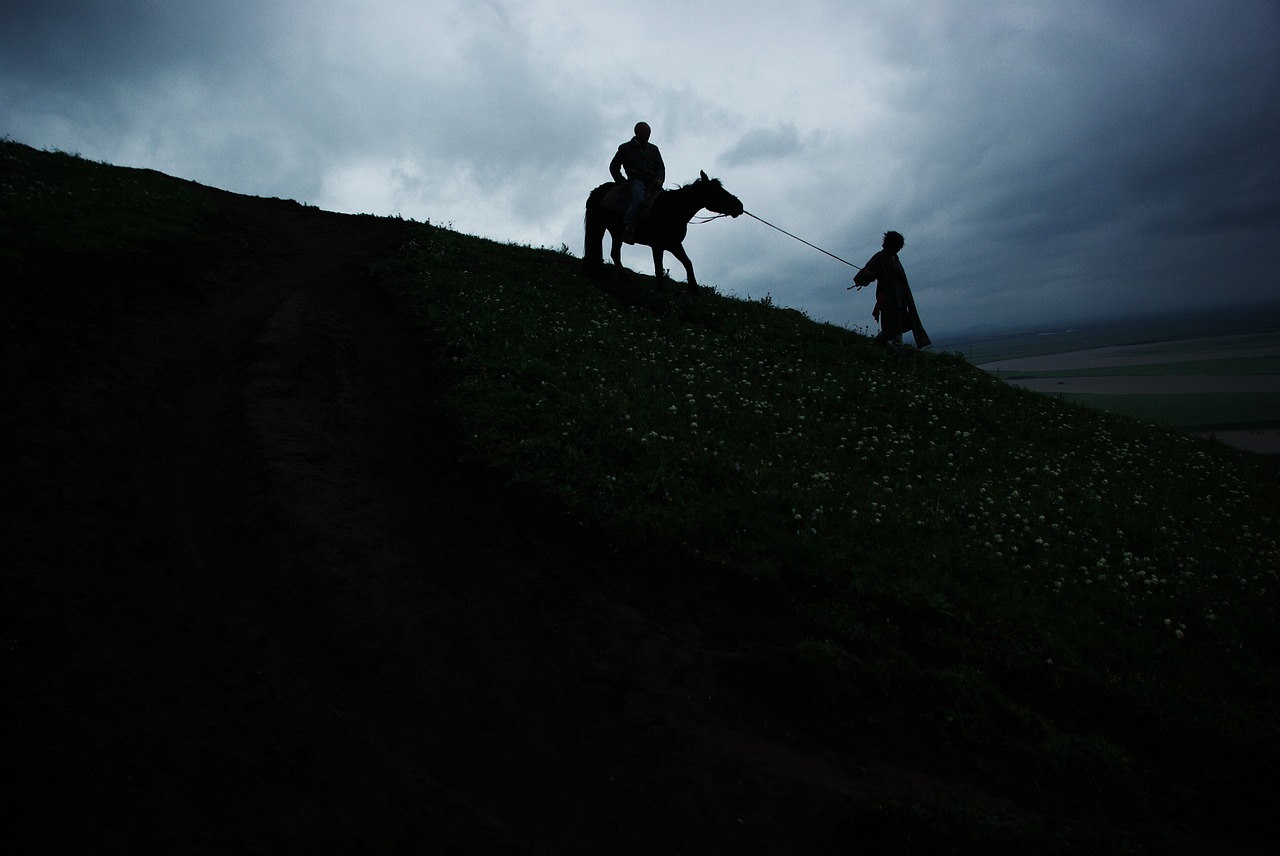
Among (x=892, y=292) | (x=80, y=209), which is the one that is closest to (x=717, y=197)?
(x=892, y=292)

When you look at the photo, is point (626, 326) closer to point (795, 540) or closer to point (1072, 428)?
point (795, 540)

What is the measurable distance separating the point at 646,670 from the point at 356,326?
10.2 meters

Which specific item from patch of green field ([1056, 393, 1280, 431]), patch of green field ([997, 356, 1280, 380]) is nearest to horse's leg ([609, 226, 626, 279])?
patch of green field ([1056, 393, 1280, 431])

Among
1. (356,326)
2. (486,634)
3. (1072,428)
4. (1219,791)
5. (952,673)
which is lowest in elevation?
(1219,791)

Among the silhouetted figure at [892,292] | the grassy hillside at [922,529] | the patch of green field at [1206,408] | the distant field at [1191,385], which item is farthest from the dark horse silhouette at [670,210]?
the patch of green field at [1206,408]

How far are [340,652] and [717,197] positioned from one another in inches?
610

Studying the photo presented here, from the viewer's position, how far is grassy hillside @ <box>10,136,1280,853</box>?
19.6 feet

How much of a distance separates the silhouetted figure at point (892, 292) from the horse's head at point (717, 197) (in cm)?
385

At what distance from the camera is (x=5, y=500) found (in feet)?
23.1

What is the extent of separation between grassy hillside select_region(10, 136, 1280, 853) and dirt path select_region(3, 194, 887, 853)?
54 cm

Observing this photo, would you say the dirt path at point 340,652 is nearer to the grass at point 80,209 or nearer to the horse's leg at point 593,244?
the grass at point 80,209

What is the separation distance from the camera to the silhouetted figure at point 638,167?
17984 millimetres

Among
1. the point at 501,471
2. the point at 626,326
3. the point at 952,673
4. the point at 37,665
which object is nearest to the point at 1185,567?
the point at 952,673

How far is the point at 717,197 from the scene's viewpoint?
59.7ft
